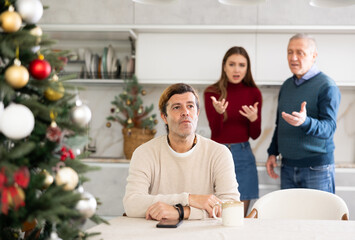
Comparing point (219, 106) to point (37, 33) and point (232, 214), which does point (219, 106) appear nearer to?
point (232, 214)

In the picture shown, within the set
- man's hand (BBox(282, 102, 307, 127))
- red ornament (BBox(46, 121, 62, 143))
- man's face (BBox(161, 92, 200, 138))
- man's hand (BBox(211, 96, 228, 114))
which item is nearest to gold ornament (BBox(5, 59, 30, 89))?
red ornament (BBox(46, 121, 62, 143))

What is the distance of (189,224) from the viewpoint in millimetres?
1373

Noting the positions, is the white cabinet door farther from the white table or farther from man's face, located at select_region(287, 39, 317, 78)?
the white table

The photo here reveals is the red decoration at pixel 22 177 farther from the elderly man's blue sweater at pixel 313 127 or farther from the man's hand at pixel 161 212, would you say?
the elderly man's blue sweater at pixel 313 127

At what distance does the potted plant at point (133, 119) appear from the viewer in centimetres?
351

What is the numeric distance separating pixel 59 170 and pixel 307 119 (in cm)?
177

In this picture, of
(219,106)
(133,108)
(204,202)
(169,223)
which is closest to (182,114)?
(204,202)

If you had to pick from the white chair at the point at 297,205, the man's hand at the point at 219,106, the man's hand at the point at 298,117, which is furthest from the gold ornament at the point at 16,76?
the man's hand at the point at 219,106

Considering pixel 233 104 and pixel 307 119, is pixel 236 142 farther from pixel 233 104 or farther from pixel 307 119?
pixel 307 119

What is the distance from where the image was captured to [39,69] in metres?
0.83

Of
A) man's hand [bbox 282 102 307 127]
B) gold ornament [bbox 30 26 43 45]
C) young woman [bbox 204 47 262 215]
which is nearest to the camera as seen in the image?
gold ornament [bbox 30 26 43 45]

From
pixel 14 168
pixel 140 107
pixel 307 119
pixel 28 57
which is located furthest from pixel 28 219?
pixel 140 107

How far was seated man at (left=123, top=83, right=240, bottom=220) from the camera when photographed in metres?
1.78

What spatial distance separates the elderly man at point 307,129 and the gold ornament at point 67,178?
1781 mm
